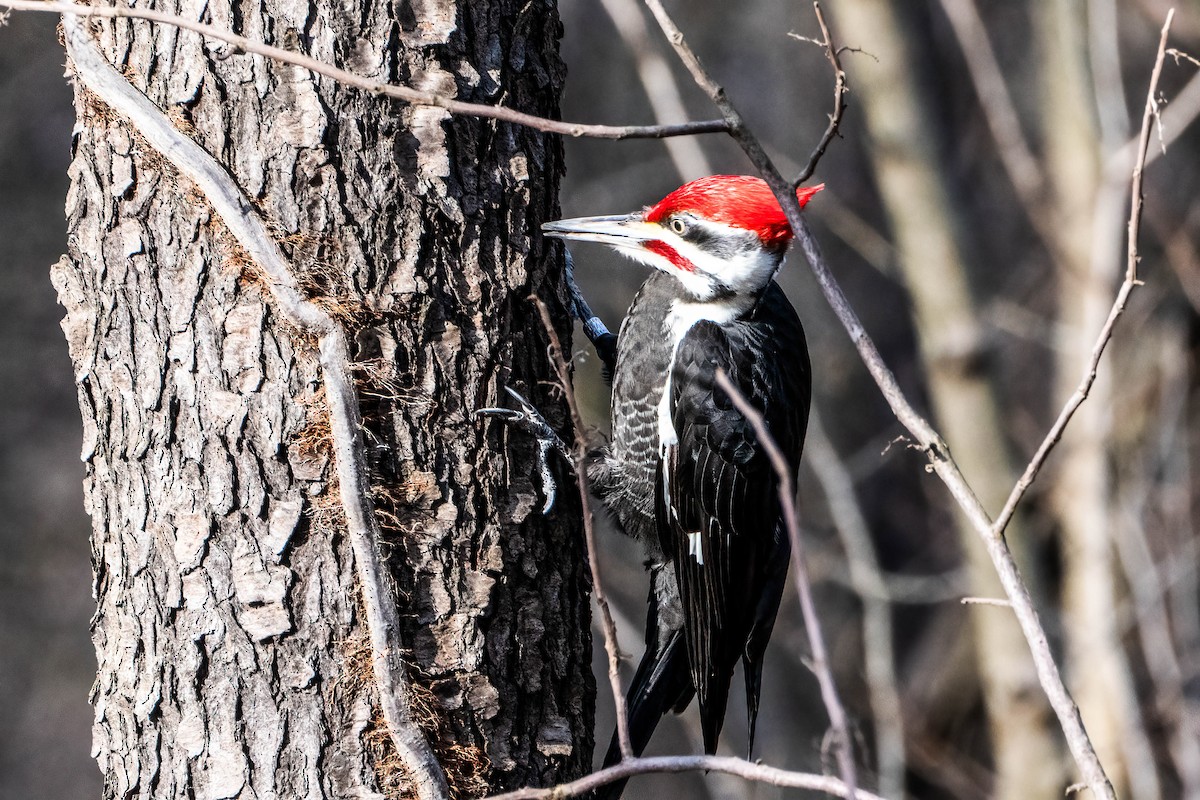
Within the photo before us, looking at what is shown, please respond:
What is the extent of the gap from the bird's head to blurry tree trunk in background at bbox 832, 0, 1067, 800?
7.24 feet

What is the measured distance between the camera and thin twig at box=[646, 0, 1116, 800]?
4.67 ft

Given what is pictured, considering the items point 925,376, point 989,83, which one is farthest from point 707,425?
point 925,376

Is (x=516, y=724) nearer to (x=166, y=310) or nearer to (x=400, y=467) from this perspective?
(x=400, y=467)

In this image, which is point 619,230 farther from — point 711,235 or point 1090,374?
point 1090,374

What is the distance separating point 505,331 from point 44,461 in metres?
6.28

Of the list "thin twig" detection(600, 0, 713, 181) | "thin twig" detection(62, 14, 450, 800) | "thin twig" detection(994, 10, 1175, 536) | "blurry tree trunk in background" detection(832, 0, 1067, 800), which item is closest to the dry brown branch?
"blurry tree trunk in background" detection(832, 0, 1067, 800)

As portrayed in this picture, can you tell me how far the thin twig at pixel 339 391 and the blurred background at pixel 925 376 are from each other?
80.0 inches

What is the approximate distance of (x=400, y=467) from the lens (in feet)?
6.16

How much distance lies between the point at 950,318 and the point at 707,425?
7.89 feet

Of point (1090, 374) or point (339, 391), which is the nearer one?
point (1090, 374)

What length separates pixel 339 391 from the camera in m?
1.80

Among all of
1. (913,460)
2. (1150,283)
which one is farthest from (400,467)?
(913,460)

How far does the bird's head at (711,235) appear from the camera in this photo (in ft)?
8.36

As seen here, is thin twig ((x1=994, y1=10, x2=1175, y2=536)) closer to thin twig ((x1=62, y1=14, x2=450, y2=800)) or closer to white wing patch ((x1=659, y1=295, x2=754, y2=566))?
thin twig ((x1=62, y1=14, x2=450, y2=800))
